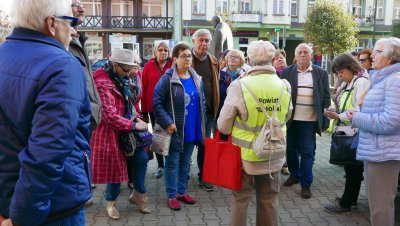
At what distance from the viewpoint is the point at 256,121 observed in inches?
133

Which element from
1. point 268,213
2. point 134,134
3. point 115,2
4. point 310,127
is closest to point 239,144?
point 268,213

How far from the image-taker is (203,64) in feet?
17.6

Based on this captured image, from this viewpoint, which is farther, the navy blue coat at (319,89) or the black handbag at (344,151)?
the navy blue coat at (319,89)

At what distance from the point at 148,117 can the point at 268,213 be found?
114 inches

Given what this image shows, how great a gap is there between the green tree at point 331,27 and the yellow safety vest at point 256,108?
26358 millimetres

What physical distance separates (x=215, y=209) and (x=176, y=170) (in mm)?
679

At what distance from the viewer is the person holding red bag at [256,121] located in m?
3.33

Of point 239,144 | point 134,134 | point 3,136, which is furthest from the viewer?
point 134,134

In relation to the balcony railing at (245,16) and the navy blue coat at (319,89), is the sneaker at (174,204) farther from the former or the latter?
the balcony railing at (245,16)

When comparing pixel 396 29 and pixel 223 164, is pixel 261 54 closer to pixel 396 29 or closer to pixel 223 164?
pixel 223 164

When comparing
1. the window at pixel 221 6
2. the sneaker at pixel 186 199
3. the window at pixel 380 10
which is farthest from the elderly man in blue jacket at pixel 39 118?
the window at pixel 380 10

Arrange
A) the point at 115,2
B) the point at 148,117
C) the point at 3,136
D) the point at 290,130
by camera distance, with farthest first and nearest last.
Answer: the point at 115,2 < the point at 148,117 < the point at 290,130 < the point at 3,136

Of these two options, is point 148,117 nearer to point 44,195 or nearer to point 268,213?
point 268,213

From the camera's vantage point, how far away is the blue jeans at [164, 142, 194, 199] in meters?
4.59
